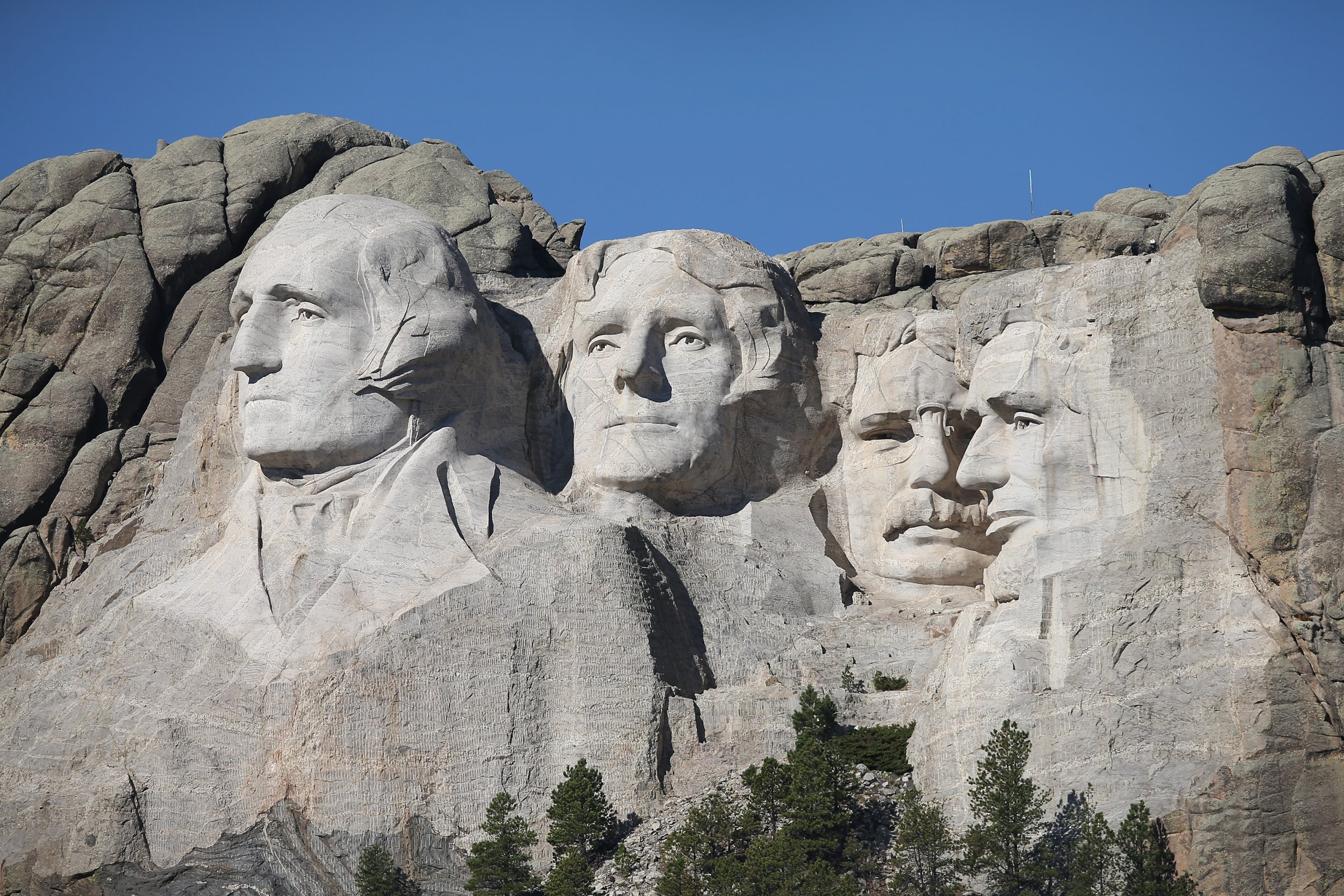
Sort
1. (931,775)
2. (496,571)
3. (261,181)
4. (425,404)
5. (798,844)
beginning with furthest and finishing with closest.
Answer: (261,181) → (425,404) → (496,571) → (931,775) → (798,844)

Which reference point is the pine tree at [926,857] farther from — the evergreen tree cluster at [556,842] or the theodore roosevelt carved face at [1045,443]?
the theodore roosevelt carved face at [1045,443]

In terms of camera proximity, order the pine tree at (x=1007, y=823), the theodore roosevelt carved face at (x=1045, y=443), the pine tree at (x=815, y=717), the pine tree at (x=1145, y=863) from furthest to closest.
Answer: the theodore roosevelt carved face at (x=1045, y=443) → the pine tree at (x=815, y=717) → the pine tree at (x=1007, y=823) → the pine tree at (x=1145, y=863)

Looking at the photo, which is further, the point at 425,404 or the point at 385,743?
the point at 425,404

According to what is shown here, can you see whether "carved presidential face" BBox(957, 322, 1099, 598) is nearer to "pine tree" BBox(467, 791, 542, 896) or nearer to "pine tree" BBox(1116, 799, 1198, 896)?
"pine tree" BBox(1116, 799, 1198, 896)

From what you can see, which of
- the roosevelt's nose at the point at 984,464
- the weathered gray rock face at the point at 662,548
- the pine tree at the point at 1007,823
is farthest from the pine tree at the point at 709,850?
the roosevelt's nose at the point at 984,464

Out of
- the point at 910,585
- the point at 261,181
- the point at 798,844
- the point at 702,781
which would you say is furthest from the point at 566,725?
the point at 261,181

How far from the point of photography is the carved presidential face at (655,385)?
72.8 ft

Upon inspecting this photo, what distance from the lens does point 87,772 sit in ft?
66.5

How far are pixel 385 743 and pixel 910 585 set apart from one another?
5.92 metres

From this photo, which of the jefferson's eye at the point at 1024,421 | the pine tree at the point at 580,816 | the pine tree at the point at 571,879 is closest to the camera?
the pine tree at the point at 571,879

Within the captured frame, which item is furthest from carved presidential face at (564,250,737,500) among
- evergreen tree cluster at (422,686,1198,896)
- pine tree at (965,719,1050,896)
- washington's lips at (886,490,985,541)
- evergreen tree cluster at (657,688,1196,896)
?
pine tree at (965,719,1050,896)

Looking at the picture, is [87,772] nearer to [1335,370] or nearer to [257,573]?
[257,573]

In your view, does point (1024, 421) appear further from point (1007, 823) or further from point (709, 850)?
point (709, 850)

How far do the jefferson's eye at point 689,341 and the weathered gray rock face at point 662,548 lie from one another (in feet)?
0.24
